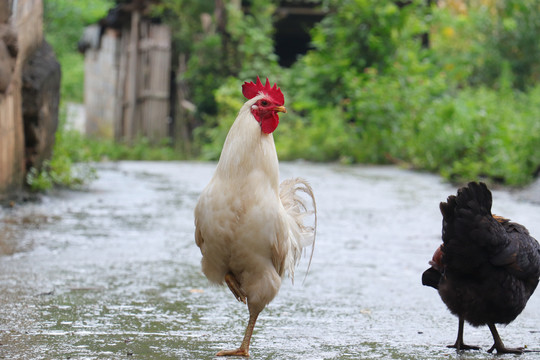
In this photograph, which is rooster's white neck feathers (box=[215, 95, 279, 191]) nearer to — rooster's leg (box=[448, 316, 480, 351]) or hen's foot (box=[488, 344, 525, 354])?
rooster's leg (box=[448, 316, 480, 351])

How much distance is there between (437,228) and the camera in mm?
7590

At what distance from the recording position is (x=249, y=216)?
140 inches

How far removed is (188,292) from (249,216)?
1597mm

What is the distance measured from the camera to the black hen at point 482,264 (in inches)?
140

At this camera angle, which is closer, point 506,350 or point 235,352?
point 235,352

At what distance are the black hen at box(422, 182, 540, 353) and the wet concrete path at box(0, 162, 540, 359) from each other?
251 mm

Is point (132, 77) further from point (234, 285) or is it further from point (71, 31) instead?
point (234, 285)

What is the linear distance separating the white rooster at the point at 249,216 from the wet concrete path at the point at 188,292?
0.37m

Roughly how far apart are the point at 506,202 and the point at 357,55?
853cm

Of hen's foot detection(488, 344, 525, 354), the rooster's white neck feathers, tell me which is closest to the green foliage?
the rooster's white neck feathers

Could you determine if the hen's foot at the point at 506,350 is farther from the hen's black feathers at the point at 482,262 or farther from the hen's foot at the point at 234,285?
the hen's foot at the point at 234,285

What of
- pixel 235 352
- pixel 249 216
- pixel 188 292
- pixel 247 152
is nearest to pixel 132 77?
pixel 188 292

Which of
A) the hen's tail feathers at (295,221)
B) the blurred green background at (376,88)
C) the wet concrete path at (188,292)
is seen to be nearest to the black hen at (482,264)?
the wet concrete path at (188,292)

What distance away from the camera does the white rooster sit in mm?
3568
